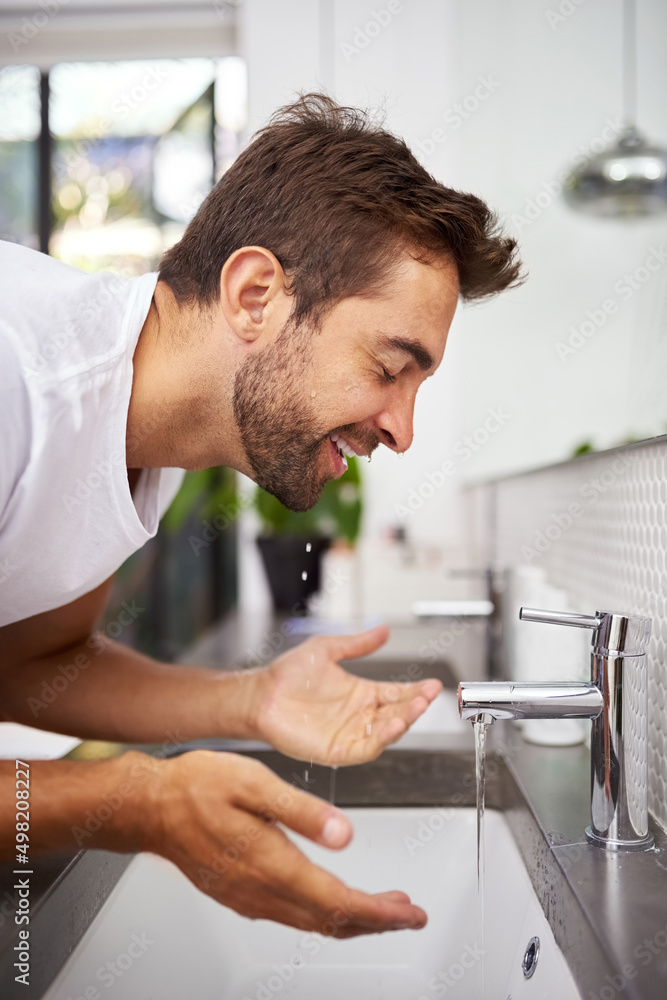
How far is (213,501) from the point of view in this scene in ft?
9.09

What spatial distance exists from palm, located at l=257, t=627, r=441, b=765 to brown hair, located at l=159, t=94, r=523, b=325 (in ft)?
1.24

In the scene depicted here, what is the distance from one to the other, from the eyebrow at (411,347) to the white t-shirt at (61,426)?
254mm

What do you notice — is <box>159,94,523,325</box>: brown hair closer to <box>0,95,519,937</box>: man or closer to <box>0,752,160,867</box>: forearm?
<box>0,95,519,937</box>: man

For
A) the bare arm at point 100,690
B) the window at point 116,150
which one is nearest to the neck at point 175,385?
the bare arm at point 100,690

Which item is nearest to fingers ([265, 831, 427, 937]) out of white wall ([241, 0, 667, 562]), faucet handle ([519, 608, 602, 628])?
faucet handle ([519, 608, 602, 628])

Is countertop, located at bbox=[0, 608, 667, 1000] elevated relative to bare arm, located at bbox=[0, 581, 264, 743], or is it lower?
lower

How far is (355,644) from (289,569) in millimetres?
1435

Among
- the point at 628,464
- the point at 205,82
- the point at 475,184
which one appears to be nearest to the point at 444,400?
the point at 475,184

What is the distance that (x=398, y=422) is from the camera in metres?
0.93

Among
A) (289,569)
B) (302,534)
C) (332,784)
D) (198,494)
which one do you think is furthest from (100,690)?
(198,494)

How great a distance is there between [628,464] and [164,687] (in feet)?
1.85

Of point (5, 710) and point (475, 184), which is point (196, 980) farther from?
point (475, 184)

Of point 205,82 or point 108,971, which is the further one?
point 205,82

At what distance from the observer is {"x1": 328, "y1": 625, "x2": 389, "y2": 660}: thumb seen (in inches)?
38.9
